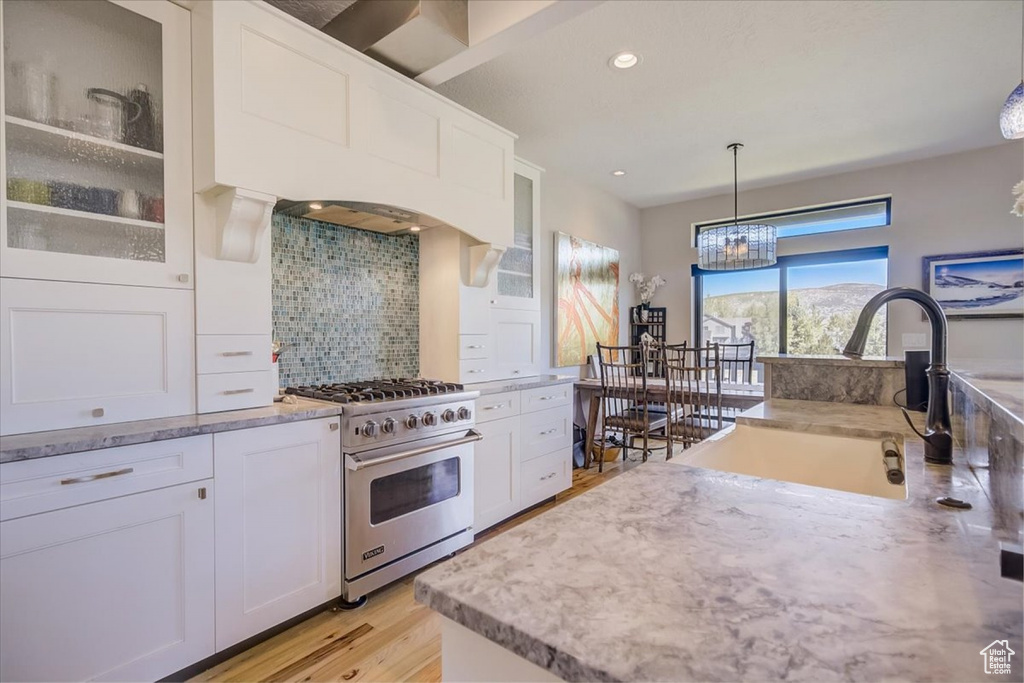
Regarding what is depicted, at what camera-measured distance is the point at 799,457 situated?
57.9 inches

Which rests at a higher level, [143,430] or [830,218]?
[830,218]

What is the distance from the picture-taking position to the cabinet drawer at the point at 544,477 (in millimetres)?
3045

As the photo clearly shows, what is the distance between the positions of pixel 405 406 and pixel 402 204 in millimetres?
1011

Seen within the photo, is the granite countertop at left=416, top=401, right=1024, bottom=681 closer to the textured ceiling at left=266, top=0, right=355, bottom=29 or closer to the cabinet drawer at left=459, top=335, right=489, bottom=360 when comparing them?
the cabinet drawer at left=459, top=335, right=489, bottom=360

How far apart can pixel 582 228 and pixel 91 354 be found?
3.94m

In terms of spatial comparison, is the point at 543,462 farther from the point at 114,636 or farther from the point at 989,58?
the point at 989,58

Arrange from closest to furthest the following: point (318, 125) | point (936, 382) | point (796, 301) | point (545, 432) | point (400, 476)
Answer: point (936, 382)
point (318, 125)
point (400, 476)
point (545, 432)
point (796, 301)

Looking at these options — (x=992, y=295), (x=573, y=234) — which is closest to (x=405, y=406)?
(x=573, y=234)

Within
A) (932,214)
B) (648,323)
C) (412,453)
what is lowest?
(412,453)

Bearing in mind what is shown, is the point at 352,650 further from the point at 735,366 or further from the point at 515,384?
the point at 735,366

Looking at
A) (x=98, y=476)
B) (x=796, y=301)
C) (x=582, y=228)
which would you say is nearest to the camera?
(x=98, y=476)

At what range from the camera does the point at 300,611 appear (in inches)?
Answer: 73.7

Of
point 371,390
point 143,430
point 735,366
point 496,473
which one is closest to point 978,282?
point 735,366

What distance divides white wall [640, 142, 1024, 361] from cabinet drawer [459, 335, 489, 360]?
3.61m
